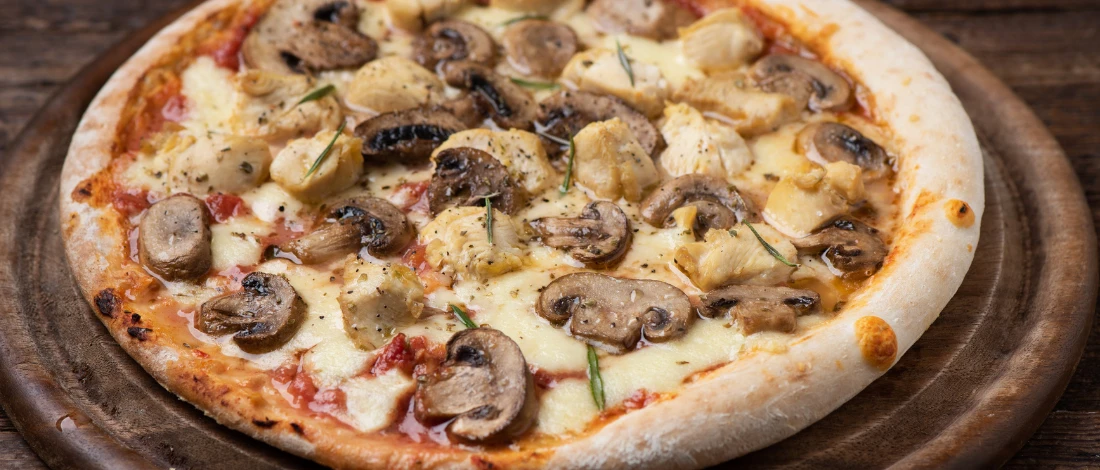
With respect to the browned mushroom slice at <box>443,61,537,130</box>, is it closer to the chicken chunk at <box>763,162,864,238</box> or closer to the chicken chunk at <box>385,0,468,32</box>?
the chicken chunk at <box>385,0,468,32</box>

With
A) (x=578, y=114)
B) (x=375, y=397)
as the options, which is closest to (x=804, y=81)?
(x=578, y=114)

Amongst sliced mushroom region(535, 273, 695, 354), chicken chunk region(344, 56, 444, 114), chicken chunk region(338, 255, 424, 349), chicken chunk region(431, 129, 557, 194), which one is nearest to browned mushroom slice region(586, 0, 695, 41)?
chicken chunk region(344, 56, 444, 114)

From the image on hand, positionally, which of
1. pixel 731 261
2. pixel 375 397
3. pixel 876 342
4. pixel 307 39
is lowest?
pixel 375 397

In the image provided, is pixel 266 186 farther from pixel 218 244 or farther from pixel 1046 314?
pixel 1046 314

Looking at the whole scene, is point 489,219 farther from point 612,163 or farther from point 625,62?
point 625,62

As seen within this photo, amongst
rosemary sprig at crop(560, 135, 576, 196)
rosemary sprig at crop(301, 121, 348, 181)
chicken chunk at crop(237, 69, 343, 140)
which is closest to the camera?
rosemary sprig at crop(301, 121, 348, 181)

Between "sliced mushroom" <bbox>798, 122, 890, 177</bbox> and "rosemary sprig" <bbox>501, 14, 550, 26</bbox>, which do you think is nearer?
"sliced mushroom" <bbox>798, 122, 890, 177</bbox>

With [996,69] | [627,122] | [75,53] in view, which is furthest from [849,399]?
[75,53]
